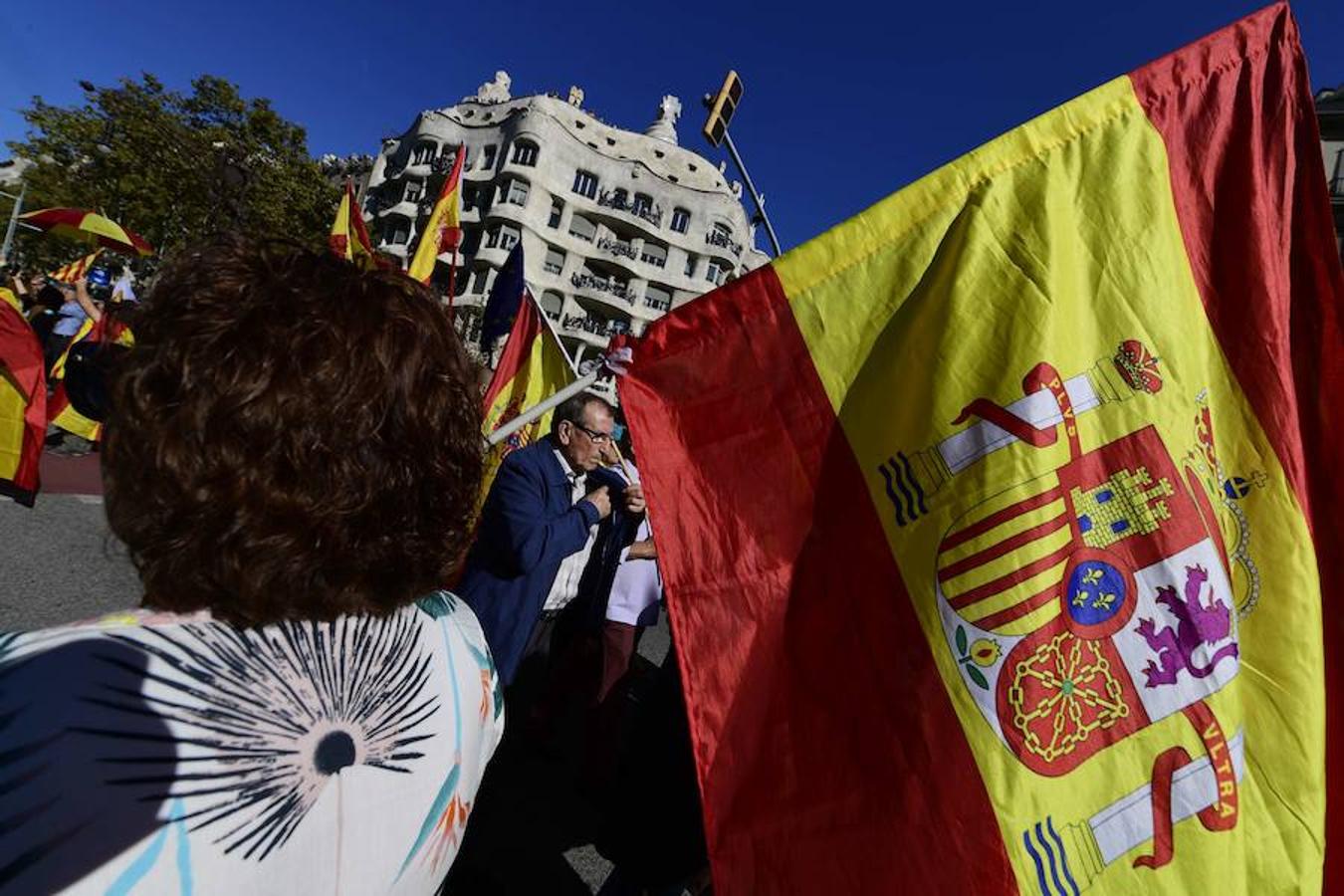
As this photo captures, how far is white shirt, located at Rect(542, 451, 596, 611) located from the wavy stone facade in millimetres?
34911

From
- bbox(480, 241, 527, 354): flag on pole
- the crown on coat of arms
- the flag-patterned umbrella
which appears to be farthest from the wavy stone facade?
the crown on coat of arms

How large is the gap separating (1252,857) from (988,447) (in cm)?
93

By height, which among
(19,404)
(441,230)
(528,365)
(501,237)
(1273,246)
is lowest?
(19,404)

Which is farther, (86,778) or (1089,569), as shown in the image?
(1089,569)

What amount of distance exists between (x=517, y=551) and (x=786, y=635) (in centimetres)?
120

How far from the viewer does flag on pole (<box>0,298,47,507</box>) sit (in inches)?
145

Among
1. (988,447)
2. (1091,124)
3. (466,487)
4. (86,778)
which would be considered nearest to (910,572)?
(988,447)

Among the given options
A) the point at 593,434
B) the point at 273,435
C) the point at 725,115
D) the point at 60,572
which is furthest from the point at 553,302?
the point at 273,435

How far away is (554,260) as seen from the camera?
38625mm

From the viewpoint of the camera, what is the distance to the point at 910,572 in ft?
5.26

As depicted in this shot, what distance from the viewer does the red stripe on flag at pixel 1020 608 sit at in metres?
1.48

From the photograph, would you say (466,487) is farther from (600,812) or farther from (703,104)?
(703,104)

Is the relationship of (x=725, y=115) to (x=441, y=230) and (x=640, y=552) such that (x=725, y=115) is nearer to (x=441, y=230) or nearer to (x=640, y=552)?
(x=441, y=230)

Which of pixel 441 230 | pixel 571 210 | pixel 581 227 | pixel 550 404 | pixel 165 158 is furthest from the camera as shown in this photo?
pixel 581 227
